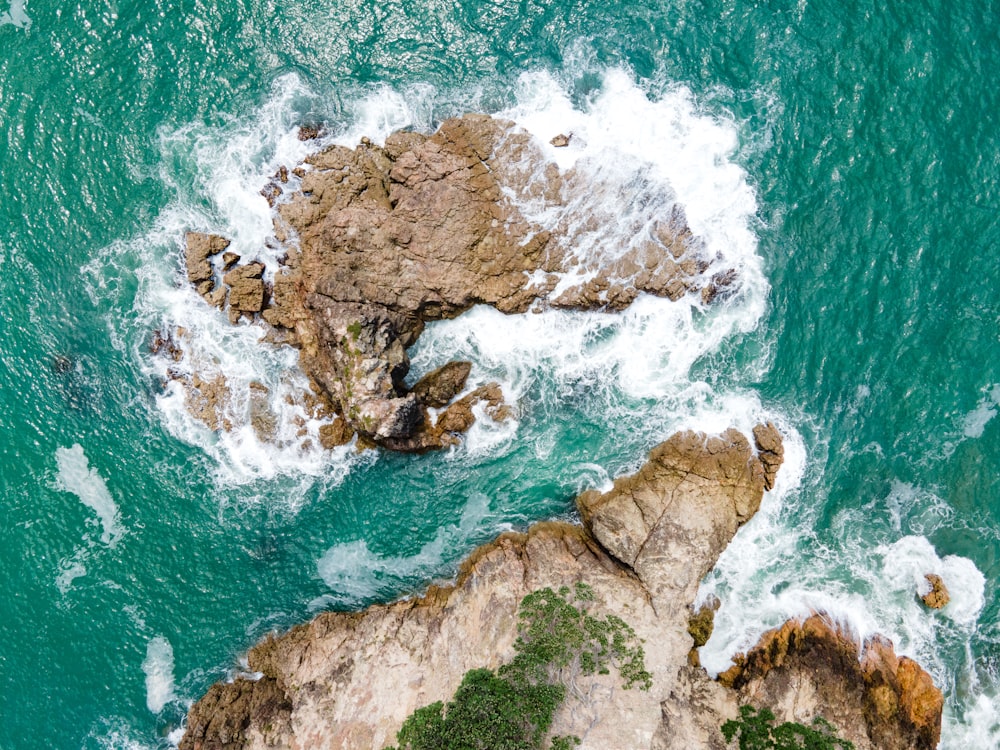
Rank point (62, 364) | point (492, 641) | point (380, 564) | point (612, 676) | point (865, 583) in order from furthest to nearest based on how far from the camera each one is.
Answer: point (62, 364)
point (380, 564)
point (865, 583)
point (492, 641)
point (612, 676)

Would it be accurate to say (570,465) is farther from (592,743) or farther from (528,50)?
(528,50)

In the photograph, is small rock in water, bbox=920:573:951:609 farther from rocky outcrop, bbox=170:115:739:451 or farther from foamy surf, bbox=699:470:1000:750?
rocky outcrop, bbox=170:115:739:451

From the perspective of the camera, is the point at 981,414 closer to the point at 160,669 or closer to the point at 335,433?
the point at 335,433

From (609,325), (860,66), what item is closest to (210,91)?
(609,325)

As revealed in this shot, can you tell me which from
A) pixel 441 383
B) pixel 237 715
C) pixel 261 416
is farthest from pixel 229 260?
pixel 237 715

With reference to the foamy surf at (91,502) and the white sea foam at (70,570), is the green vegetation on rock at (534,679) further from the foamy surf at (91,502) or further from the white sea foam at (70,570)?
the white sea foam at (70,570)

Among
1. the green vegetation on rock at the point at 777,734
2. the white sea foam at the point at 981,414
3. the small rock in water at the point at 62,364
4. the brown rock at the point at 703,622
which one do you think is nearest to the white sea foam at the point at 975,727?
the green vegetation on rock at the point at 777,734

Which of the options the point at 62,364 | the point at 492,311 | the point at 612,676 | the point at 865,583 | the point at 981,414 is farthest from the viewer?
the point at 62,364
